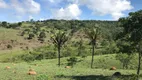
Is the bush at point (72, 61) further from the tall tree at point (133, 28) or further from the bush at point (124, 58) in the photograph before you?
the tall tree at point (133, 28)

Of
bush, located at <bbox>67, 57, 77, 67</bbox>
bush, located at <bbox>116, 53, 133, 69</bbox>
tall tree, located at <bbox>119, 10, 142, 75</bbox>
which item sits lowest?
bush, located at <bbox>67, 57, 77, 67</bbox>

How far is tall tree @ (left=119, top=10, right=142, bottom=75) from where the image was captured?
45019 mm

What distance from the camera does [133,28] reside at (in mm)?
46062

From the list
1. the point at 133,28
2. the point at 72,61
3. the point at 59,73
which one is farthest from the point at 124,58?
the point at 133,28

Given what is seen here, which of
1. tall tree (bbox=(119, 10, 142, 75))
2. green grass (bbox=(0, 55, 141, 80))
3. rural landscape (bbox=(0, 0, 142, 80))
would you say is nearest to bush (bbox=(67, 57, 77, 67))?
rural landscape (bbox=(0, 0, 142, 80))

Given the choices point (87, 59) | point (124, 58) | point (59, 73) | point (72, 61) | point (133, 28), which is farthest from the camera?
point (87, 59)

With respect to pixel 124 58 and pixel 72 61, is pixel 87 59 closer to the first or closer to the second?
pixel 72 61

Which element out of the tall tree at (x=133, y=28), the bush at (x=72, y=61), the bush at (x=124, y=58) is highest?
the tall tree at (x=133, y=28)

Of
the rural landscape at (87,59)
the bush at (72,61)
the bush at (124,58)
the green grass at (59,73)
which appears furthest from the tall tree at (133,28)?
the bush at (72,61)

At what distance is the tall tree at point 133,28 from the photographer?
45.0 metres

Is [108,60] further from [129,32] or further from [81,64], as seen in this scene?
[129,32]

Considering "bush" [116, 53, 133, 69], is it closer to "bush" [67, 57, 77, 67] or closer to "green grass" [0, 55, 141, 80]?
"bush" [67, 57, 77, 67]

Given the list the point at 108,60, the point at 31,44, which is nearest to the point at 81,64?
the point at 108,60

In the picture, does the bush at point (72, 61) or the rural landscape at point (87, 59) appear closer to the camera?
the rural landscape at point (87, 59)
